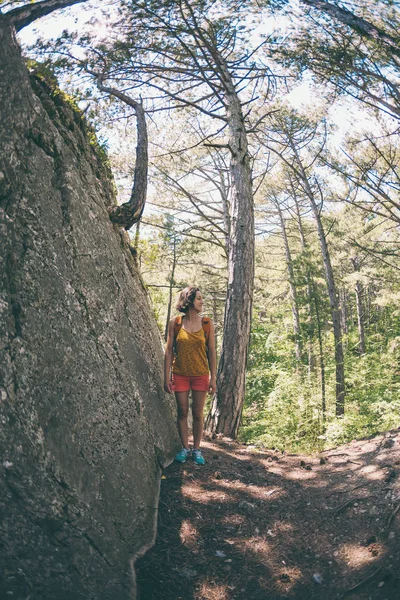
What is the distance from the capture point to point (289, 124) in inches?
492

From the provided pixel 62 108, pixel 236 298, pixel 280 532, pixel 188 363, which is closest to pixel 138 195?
pixel 62 108

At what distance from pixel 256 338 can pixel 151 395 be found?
12.4 meters

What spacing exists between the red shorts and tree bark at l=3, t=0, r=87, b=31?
3644 millimetres

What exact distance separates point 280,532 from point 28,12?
16.9 feet

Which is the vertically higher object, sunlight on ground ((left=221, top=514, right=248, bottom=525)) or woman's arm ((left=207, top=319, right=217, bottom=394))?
woman's arm ((left=207, top=319, right=217, bottom=394))

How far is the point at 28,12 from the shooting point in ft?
11.8

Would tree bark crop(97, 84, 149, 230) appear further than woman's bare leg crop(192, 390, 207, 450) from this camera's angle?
Yes

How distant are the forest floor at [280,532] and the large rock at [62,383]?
0.28m

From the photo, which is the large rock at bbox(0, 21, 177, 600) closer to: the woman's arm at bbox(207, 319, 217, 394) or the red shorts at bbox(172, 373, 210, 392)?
the red shorts at bbox(172, 373, 210, 392)

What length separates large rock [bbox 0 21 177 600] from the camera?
2418mm

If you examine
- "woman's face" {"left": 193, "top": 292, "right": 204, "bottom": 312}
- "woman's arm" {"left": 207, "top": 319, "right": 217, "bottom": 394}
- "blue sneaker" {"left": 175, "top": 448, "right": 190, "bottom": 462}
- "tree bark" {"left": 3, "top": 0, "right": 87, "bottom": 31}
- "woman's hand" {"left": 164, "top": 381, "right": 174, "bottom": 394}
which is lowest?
"blue sneaker" {"left": 175, "top": 448, "right": 190, "bottom": 462}

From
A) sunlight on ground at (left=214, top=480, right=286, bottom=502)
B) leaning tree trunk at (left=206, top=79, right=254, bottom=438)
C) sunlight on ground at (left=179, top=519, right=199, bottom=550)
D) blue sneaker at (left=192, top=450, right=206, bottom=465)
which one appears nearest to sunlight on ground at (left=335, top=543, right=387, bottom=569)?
sunlight on ground at (left=214, top=480, right=286, bottom=502)

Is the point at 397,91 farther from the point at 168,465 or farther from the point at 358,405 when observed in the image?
the point at 358,405

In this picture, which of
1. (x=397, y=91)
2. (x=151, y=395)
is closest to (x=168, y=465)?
(x=151, y=395)
